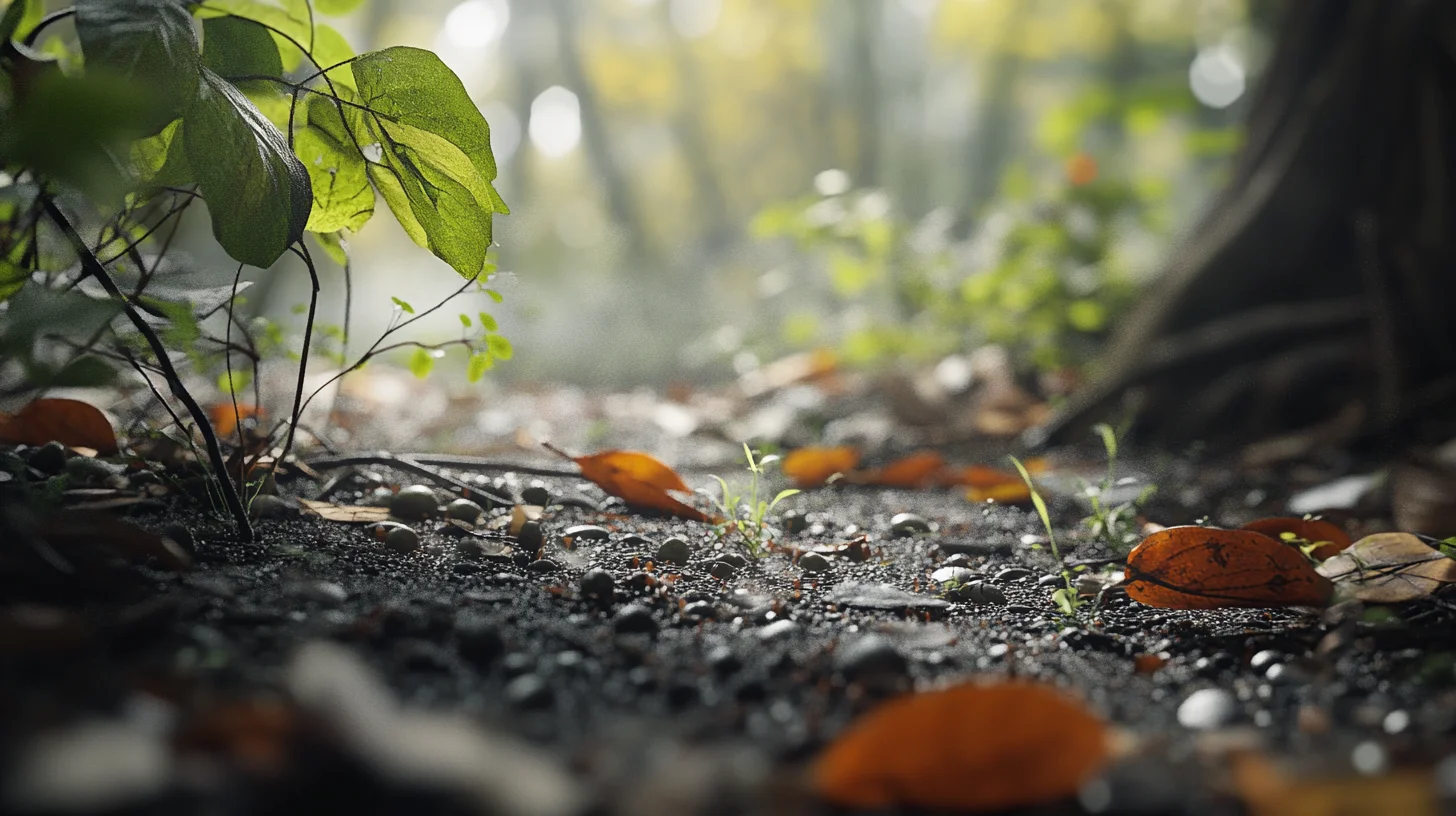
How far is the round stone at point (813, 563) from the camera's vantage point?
1.70 metres

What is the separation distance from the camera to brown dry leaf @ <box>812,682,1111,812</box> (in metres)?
0.79

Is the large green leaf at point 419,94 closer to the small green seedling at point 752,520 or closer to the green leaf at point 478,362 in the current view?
the green leaf at point 478,362

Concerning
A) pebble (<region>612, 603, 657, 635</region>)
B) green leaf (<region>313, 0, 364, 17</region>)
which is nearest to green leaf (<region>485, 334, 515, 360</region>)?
pebble (<region>612, 603, 657, 635</region>)

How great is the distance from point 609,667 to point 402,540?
61cm

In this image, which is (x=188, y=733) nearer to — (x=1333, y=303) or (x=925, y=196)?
(x=1333, y=303)

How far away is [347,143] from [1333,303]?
346 cm

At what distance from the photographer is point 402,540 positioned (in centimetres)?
156

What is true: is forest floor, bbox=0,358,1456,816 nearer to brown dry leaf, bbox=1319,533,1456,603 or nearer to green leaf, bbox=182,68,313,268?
brown dry leaf, bbox=1319,533,1456,603

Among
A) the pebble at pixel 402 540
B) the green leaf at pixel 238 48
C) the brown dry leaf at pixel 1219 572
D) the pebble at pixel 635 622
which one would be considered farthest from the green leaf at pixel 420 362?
the brown dry leaf at pixel 1219 572

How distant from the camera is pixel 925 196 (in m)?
22.4

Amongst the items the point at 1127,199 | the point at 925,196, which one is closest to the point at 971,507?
the point at 1127,199

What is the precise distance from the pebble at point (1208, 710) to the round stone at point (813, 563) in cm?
71

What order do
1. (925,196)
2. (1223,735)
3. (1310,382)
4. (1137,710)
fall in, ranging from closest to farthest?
(1223,735)
(1137,710)
(1310,382)
(925,196)

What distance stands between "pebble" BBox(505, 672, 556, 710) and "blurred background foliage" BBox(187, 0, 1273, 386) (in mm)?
841
